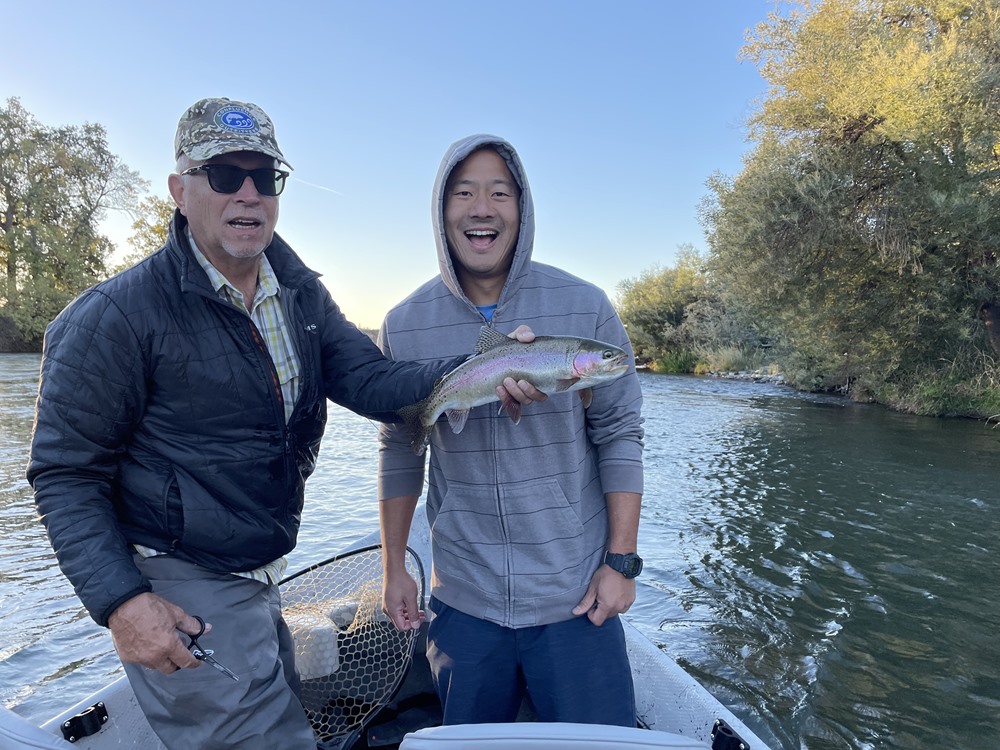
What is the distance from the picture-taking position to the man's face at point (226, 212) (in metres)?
2.31

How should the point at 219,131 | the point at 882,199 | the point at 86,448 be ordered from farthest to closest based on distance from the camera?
1. the point at 882,199
2. the point at 219,131
3. the point at 86,448

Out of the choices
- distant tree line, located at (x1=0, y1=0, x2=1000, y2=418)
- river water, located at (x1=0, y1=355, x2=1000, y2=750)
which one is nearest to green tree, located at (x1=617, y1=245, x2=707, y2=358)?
distant tree line, located at (x1=0, y1=0, x2=1000, y2=418)

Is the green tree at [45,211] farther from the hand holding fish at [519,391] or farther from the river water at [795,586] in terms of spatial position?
the hand holding fish at [519,391]

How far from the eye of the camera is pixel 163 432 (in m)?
2.16

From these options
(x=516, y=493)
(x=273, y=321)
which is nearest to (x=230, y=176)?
(x=273, y=321)

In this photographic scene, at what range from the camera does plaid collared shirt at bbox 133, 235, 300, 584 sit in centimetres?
236

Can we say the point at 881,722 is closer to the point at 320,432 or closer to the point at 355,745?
the point at 355,745

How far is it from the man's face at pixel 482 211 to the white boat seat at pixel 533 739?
5.72 ft

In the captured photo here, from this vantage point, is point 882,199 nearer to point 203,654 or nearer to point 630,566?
point 630,566

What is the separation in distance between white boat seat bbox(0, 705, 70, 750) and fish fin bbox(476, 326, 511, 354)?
168 cm

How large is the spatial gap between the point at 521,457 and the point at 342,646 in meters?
1.73

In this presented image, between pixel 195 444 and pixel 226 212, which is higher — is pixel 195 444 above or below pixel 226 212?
below

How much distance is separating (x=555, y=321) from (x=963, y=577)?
24.4 ft

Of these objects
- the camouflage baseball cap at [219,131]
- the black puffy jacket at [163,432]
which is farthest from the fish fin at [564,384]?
the camouflage baseball cap at [219,131]
